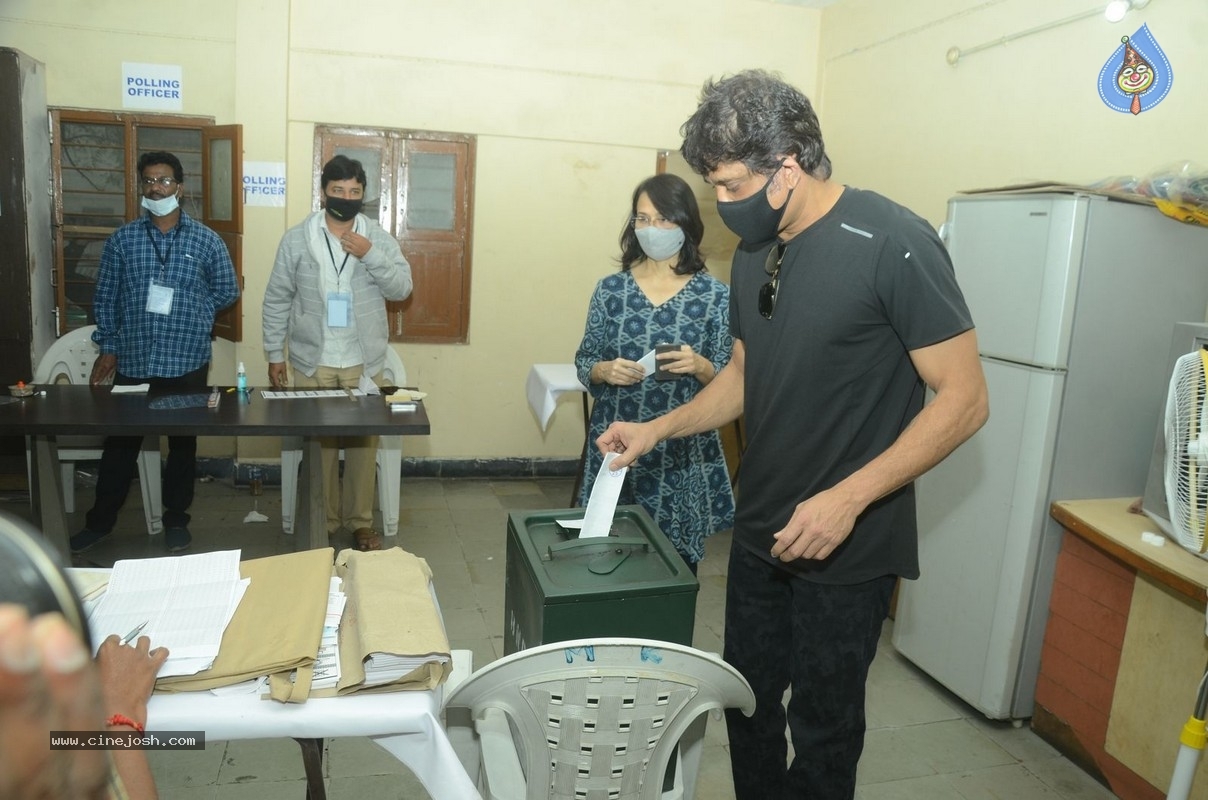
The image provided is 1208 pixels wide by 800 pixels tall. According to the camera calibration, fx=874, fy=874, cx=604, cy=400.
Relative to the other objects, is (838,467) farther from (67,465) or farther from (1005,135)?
(67,465)

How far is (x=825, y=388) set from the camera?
1593mm

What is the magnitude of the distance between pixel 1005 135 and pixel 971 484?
170 centimetres

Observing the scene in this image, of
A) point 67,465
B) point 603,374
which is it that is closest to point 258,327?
point 67,465

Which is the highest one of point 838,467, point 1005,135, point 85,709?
point 1005,135

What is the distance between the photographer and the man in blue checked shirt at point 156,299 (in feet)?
12.5

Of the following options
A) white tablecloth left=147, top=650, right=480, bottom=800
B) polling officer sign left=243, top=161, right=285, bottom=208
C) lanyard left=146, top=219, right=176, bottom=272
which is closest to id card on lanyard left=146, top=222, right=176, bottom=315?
lanyard left=146, top=219, right=176, bottom=272

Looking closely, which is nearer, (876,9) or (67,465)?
(67,465)

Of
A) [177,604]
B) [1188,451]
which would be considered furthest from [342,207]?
[1188,451]

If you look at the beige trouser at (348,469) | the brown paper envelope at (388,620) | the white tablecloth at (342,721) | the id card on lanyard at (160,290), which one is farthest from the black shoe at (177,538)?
the white tablecloth at (342,721)

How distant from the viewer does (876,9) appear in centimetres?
469

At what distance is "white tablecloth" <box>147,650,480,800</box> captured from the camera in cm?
120

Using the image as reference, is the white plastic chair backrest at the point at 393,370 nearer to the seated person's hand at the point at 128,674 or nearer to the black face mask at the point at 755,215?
the black face mask at the point at 755,215

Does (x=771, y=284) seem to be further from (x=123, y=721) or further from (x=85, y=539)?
(x=85, y=539)

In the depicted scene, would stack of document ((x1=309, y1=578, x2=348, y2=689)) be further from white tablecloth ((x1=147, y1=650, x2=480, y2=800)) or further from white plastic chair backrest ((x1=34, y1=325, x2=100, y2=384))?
white plastic chair backrest ((x1=34, y1=325, x2=100, y2=384))
